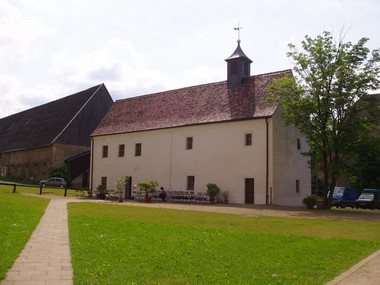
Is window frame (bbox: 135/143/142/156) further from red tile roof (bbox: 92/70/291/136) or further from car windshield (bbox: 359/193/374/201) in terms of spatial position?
car windshield (bbox: 359/193/374/201)

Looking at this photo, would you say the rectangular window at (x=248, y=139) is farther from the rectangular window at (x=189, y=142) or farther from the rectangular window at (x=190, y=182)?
the rectangular window at (x=190, y=182)

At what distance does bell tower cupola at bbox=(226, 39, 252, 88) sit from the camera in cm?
3141

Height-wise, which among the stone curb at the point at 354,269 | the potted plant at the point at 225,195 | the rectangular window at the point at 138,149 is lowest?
the stone curb at the point at 354,269

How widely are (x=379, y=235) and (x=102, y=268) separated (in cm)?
852

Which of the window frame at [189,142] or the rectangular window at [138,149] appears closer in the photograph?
the window frame at [189,142]

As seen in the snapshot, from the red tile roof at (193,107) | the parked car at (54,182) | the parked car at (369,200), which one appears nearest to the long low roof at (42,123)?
the parked car at (54,182)

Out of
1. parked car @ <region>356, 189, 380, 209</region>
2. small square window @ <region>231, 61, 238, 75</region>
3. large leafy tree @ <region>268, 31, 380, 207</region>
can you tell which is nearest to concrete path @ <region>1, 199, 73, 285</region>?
large leafy tree @ <region>268, 31, 380, 207</region>

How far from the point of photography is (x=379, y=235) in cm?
1129

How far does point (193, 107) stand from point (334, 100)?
12.4 m

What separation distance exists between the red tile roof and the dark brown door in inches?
173

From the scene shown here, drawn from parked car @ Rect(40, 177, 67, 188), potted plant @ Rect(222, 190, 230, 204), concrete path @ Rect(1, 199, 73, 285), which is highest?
parked car @ Rect(40, 177, 67, 188)

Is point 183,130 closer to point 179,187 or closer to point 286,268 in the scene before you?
point 179,187

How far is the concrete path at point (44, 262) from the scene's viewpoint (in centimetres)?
571

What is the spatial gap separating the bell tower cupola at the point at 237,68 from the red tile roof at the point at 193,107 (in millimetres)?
565
